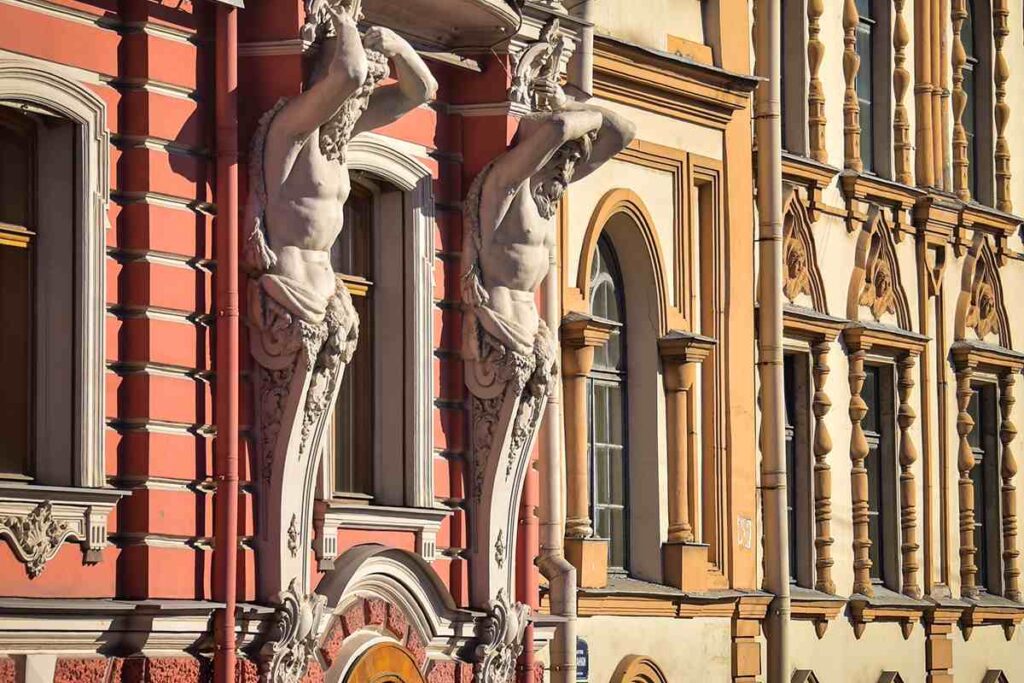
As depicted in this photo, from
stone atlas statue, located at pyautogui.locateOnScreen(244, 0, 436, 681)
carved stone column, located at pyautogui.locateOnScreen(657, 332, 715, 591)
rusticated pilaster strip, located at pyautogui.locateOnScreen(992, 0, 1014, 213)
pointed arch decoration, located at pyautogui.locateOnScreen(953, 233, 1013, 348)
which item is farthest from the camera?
rusticated pilaster strip, located at pyautogui.locateOnScreen(992, 0, 1014, 213)

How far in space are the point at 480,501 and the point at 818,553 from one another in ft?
25.9

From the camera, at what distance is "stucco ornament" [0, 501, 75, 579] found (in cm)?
1595

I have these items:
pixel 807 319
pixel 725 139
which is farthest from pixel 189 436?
pixel 807 319

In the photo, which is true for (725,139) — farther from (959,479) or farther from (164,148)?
(164,148)

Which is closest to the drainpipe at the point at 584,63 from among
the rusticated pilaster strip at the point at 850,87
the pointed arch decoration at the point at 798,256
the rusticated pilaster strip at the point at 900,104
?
the pointed arch decoration at the point at 798,256

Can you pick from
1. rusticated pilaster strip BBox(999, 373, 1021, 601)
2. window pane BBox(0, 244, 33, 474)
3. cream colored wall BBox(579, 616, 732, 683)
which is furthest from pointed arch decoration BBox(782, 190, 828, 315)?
window pane BBox(0, 244, 33, 474)

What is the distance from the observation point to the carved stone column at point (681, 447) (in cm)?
2400

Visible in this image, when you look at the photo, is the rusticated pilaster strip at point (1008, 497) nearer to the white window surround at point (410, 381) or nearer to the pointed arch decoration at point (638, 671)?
the pointed arch decoration at point (638, 671)

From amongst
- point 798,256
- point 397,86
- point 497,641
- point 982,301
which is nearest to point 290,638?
point 497,641

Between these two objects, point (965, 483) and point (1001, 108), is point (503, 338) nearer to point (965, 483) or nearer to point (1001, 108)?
point (965, 483)

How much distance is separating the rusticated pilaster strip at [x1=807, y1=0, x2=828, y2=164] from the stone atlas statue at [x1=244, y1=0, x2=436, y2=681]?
10011mm

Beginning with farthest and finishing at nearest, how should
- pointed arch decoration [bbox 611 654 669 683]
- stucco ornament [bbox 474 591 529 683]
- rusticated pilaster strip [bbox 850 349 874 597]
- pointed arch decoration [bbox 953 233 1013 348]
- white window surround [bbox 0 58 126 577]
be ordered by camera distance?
pointed arch decoration [bbox 953 233 1013 348] < rusticated pilaster strip [bbox 850 349 874 597] < pointed arch decoration [bbox 611 654 669 683] < stucco ornament [bbox 474 591 529 683] < white window surround [bbox 0 58 126 577]

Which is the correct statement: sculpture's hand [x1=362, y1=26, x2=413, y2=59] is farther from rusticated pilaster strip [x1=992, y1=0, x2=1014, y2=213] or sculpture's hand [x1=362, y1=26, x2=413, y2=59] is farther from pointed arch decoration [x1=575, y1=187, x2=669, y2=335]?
rusticated pilaster strip [x1=992, y1=0, x2=1014, y2=213]

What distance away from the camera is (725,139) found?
24.9 m
